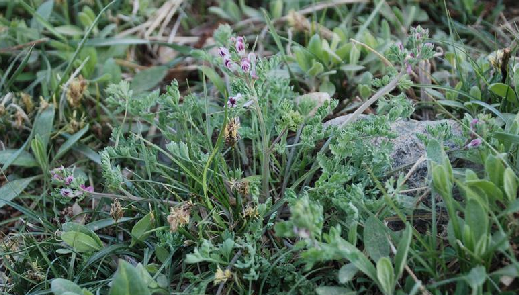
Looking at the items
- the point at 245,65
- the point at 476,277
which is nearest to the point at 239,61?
the point at 245,65

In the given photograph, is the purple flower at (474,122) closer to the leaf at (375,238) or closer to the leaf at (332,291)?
the leaf at (375,238)

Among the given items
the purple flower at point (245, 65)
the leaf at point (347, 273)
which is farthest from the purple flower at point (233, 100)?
the leaf at point (347, 273)

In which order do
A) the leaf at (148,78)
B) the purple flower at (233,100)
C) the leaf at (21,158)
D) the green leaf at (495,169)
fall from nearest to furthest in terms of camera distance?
the green leaf at (495,169) → the purple flower at (233,100) → the leaf at (21,158) → the leaf at (148,78)

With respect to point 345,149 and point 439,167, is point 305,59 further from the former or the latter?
point 439,167

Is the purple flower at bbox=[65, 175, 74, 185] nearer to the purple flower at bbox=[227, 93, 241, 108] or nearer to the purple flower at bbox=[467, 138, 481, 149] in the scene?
the purple flower at bbox=[227, 93, 241, 108]

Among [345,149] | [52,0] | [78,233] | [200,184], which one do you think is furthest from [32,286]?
[52,0]

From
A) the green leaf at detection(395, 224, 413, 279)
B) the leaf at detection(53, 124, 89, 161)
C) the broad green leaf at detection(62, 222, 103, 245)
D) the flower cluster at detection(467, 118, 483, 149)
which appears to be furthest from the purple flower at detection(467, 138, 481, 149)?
the leaf at detection(53, 124, 89, 161)

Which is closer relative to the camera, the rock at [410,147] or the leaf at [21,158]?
the rock at [410,147]
